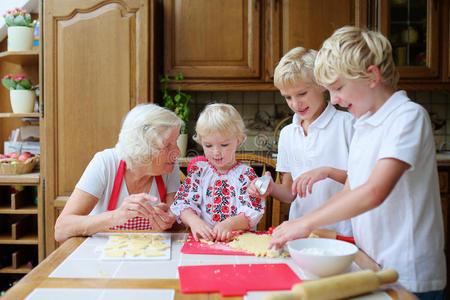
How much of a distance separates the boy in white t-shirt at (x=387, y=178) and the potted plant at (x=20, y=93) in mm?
2189

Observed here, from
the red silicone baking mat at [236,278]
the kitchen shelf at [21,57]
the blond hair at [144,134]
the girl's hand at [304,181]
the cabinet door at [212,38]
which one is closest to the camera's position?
the red silicone baking mat at [236,278]

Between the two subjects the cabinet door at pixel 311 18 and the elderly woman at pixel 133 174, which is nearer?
the elderly woman at pixel 133 174

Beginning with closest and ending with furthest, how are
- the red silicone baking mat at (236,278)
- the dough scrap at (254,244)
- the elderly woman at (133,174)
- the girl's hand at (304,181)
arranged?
1. the red silicone baking mat at (236,278)
2. the dough scrap at (254,244)
3. the girl's hand at (304,181)
4. the elderly woman at (133,174)

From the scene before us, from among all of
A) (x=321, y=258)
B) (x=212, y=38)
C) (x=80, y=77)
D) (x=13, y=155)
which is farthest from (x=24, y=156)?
(x=321, y=258)

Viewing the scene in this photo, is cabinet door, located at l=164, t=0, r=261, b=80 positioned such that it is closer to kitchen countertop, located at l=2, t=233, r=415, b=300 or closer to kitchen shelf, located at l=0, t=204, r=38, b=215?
kitchen shelf, located at l=0, t=204, r=38, b=215

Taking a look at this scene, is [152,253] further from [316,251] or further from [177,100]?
[177,100]

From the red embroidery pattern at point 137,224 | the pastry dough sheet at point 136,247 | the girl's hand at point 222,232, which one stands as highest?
the girl's hand at point 222,232

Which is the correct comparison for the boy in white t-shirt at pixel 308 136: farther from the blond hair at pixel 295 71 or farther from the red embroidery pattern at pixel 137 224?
the red embroidery pattern at pixel 137 224

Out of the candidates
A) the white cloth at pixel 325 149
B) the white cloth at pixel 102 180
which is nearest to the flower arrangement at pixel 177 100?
the white cloth at pixel 102 180

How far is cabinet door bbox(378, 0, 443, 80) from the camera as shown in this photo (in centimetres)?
275

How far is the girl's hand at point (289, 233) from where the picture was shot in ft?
3.15

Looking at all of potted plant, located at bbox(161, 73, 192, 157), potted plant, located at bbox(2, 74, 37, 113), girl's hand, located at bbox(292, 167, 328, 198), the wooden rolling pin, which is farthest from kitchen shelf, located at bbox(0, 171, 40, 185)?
the wooden rolling pin

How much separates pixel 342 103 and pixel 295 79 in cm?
31

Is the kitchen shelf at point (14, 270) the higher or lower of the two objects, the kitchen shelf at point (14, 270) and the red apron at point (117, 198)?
the lower
